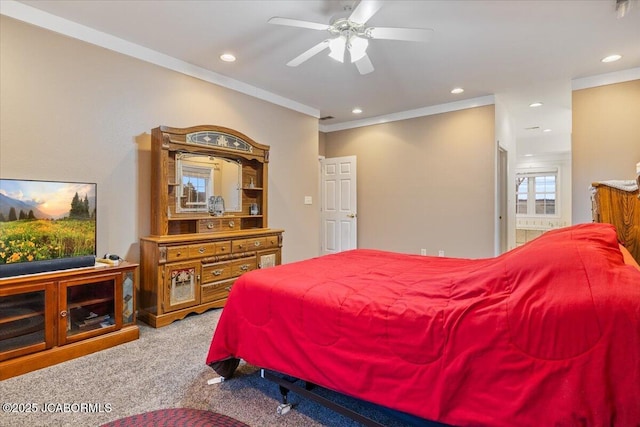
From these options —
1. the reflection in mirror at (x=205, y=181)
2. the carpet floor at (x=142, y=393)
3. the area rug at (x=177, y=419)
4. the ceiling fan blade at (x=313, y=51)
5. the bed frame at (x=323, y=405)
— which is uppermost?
the ceiling fan blade at (x=313, y=51)

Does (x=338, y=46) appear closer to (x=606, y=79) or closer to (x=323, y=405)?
(x=323, y=405)

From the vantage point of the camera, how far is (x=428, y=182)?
5.14 metres

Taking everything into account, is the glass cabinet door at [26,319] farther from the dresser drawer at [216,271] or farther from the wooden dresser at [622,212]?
the wooden dresser at [622,212]

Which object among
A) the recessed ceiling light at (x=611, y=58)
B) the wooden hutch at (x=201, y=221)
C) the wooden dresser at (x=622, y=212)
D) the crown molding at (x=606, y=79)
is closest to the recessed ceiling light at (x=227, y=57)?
the wooden hutch at (x=201, y=221)

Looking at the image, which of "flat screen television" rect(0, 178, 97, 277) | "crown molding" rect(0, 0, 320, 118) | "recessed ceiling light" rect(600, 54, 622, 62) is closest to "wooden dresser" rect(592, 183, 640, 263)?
"recessed ceiling light" rect(600, 54, 622, 62)

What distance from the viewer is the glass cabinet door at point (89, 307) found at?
7.63 ft

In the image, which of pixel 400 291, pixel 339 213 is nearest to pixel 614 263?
pixel 400 291

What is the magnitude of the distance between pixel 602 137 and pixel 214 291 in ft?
15.9

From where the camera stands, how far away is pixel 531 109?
5.25m

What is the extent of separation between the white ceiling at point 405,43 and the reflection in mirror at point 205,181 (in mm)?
1083

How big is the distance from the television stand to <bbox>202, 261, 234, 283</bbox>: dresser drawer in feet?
2.27

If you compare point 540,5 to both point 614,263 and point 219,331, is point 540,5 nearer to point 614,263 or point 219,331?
point 614,263

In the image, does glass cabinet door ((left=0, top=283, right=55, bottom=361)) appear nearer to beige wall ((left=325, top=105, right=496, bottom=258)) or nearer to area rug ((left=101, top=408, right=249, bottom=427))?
area rug ((left=101, top=408, right=249, bottom=427))

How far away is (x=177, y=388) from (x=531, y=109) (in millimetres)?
6130
